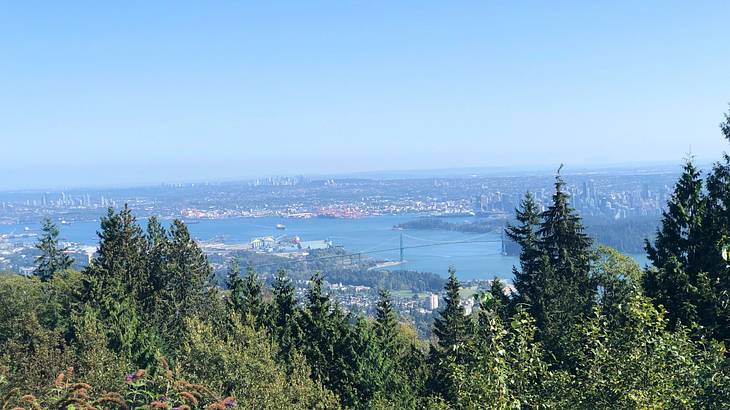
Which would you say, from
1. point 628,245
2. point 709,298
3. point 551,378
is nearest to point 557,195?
point 709,298

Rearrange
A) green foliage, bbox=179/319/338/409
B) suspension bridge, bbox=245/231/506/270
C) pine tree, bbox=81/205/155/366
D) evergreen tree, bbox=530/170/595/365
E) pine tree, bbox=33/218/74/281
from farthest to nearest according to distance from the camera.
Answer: suspension bridge, bbox=245/231/506/270
pine tree, bbox=33/218/74/281
pine tree, bbox=81/205/155/366
evergreen tree, bbox=530/170/595/365
green foliage, bbox=179/319/338/409

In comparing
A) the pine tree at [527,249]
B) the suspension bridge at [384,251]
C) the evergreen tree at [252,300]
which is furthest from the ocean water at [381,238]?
the evergreen tree at [252,300]

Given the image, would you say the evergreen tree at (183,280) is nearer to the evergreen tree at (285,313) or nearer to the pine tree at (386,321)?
the evergreen tree at (285,313)

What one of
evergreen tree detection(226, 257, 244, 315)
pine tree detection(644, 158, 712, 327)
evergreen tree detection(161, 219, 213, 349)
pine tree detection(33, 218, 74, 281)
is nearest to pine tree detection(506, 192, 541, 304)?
pine tree detection(644, 158, 712, 327)

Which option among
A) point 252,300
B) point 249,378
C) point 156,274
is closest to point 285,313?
point 252,300

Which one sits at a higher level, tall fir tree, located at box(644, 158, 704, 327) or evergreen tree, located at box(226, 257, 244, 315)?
tall fir tree, located at box(644, 158, 704, 327)

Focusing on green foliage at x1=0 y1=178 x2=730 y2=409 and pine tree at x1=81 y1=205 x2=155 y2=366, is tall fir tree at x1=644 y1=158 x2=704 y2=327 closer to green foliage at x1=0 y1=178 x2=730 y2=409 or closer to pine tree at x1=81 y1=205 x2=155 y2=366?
green foliage at x1=0 y1=178 x2=730 y2=409

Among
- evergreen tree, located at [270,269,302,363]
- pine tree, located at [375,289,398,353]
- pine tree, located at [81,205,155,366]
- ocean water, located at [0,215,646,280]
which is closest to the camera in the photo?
pine tree, located at [81,205,155,366]
